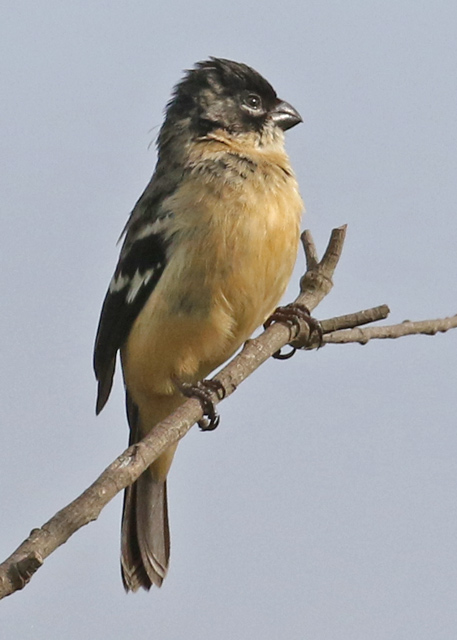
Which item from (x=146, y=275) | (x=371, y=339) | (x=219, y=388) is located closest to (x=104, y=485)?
(x=219, y=388)

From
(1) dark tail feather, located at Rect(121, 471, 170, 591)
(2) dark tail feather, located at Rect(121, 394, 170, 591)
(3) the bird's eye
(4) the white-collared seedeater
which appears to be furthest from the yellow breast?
(1) dark tail feather, located at Rect(121, 471, 170, 591)

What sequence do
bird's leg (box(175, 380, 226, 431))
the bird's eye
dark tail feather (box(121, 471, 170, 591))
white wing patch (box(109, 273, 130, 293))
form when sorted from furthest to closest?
the bird's eye < dark tail feather (box(121, 471, 170, 591)) < white wing patch (box(109, 273, 130, 293)) < bird's leg (box(175, 380, 226, 431))

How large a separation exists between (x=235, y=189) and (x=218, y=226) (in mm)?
292

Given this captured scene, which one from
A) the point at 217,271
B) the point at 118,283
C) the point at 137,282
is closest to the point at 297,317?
the point at 217,271

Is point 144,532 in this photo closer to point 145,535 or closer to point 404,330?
point 145,535

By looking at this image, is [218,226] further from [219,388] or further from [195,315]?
[219,388]

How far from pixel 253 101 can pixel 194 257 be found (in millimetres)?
1394

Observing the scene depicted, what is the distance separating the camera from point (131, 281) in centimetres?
610

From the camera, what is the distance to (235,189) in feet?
18.8

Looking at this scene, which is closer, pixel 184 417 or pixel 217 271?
pixel 184 417

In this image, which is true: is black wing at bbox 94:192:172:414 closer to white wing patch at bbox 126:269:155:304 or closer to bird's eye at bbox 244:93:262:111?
white wing patch at bbox 126:269:155:304

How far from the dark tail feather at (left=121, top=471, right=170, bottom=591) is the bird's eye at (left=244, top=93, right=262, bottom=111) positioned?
2461 mm

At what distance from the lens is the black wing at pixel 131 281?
231 inches

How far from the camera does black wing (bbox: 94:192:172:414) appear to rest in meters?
5.88
